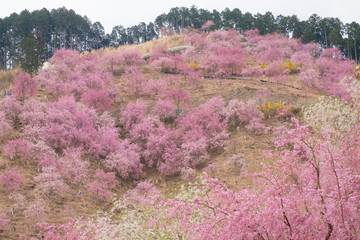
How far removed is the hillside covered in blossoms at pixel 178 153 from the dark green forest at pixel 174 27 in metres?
21.4

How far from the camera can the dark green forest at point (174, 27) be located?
187 ft

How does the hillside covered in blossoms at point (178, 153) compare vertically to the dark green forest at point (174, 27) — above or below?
below

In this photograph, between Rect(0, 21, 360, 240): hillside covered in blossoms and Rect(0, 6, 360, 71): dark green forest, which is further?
Rect(0, 6, 360, 71): dark green forest

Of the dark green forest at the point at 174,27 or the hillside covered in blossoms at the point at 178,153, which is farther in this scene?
the dark green forest at the point at 174,27

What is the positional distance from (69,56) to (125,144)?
743 inches

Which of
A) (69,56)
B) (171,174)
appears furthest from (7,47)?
(171,174)

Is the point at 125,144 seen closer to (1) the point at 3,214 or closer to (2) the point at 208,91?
(1) the point at 3,214

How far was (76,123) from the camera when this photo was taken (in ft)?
72.4

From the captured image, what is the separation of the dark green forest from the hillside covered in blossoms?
842 inches

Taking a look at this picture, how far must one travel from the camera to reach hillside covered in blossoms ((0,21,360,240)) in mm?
5914

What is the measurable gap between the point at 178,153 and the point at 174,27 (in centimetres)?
5963

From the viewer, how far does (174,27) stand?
74.9 meters

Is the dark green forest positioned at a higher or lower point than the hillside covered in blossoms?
higher

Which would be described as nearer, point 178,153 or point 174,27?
point 178,153
